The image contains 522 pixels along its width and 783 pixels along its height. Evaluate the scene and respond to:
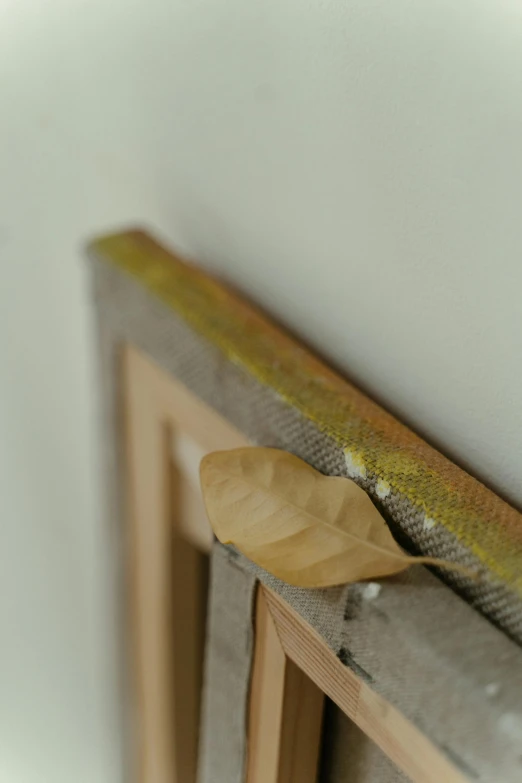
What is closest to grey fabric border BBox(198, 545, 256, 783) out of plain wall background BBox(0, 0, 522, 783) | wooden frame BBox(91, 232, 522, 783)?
wooden frame BBox(91, 232, 522, 783)

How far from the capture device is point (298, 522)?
0.28 metres

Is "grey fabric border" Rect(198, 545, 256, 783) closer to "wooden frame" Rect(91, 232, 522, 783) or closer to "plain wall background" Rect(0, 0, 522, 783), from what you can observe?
"wooden frame" Rect(91, 232, 522, 783)

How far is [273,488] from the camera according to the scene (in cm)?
28

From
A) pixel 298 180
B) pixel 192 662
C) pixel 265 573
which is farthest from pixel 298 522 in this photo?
pixel 192 662

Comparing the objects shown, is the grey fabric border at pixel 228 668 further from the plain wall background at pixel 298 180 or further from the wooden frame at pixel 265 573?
the plain wall background at pixel 298 180

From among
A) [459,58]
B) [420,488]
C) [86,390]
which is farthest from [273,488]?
[86,390]

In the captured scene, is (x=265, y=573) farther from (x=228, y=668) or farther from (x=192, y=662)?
(x=192, y=662)

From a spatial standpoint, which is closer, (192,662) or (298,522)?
(298,522)

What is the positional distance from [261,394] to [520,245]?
12cm

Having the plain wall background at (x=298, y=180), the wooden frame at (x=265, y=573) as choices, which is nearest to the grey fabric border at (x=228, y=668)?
the wooden frame at (x=265, y=573)

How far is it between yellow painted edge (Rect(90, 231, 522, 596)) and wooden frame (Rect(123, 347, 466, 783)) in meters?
0.04

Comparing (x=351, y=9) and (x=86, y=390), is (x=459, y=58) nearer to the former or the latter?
(x=351, y=9)

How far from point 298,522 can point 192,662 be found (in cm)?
26

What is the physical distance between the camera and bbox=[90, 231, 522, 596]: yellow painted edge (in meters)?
0.26
